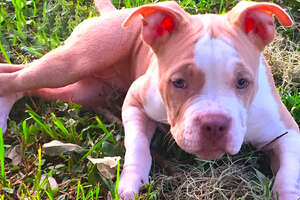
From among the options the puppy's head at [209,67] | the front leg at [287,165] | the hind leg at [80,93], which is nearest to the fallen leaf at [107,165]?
the puppy's head at [209,67]

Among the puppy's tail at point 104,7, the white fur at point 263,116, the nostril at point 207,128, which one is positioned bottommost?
the white fur at point 263,116

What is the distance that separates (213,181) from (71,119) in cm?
121

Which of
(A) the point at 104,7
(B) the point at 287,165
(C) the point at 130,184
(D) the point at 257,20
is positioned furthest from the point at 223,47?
(A) the point at 104,7

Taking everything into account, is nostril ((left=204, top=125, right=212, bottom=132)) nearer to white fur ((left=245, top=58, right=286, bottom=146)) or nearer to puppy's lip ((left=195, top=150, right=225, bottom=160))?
puppy's lip ((left=195, top=150, right=225, bottom=160))

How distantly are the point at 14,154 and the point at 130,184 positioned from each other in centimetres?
97

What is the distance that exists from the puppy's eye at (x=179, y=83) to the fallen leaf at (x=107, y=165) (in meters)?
0.68

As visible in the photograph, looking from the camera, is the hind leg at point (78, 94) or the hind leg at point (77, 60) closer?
the hind leg at point (77, 60)

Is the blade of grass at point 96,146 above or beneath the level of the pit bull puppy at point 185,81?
beneath

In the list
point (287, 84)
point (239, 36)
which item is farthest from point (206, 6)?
point (239, 36)

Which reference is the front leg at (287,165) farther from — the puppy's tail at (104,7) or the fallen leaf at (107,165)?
the puppy's tail at (104,7)

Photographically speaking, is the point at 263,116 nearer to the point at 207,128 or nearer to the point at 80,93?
the point at 207,128

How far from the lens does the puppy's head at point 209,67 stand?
2633 millimetres

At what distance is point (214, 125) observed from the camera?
8.37ft

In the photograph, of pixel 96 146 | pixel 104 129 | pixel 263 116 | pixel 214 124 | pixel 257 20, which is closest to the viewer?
pixel 214 124
